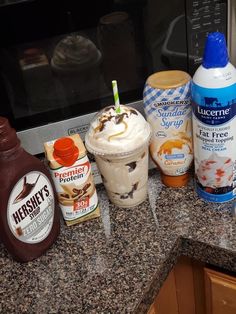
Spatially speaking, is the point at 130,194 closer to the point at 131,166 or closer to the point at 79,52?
the point at 131,166

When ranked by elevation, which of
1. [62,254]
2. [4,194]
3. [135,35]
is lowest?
[62,254]

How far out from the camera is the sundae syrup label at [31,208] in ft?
2.41

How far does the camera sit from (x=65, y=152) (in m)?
0.76

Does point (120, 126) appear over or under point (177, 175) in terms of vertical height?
over

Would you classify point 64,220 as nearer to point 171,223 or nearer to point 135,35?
point 171,223

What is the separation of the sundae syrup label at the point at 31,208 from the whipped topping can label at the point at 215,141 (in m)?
0.27

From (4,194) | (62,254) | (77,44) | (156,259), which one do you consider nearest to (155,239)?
(156,259)

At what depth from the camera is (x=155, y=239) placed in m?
0.80

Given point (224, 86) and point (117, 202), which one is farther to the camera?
point (117, 202)

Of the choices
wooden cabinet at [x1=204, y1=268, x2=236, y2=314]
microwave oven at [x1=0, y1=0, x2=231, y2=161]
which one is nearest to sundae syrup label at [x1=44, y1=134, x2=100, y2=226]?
microwave oven at [x1=0, y1=0, x2=231, y2=161]

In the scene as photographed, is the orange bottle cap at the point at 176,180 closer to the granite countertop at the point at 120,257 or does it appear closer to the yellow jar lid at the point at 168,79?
the granite countertop at the point at 120,257

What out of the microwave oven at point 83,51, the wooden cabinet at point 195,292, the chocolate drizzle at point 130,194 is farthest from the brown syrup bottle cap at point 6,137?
the wooden cabinet at point 195,292

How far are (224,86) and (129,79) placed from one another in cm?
22

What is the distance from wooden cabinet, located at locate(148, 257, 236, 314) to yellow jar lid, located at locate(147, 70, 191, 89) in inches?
12.9
